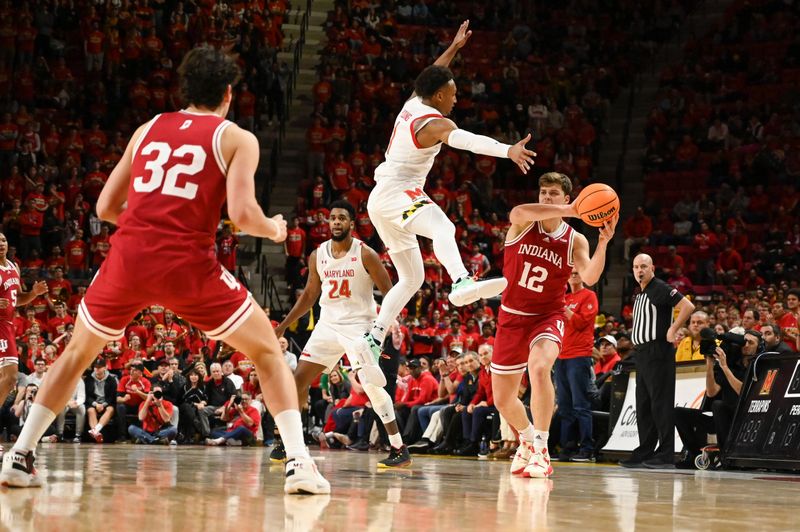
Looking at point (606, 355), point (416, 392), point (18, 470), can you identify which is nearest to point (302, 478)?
point (18, 470)

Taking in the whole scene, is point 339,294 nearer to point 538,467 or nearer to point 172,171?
point 538,467

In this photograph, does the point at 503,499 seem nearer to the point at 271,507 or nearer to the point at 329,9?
the point at 271,507

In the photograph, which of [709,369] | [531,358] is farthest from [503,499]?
[709,369]

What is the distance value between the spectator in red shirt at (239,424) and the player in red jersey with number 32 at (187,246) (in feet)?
34.0

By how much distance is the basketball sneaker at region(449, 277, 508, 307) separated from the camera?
702cm

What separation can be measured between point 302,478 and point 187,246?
1.28m

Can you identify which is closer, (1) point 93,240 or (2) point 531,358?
(2) point 531,358

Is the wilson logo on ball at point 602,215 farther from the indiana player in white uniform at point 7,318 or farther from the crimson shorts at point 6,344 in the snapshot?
the crimson shorts at point 6,344

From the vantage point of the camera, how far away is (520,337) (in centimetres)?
823

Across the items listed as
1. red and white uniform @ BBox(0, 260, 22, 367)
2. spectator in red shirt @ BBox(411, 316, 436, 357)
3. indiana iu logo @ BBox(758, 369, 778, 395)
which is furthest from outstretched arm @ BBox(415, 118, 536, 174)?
spectator in red shirt @ BBox(411, 316, 436, 357)

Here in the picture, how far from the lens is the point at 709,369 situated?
34.7 feet

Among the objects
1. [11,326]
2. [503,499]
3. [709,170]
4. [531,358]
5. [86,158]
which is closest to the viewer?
[503,499]

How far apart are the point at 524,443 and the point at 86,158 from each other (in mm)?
14809

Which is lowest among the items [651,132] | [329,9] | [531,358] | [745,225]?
[531,358]
